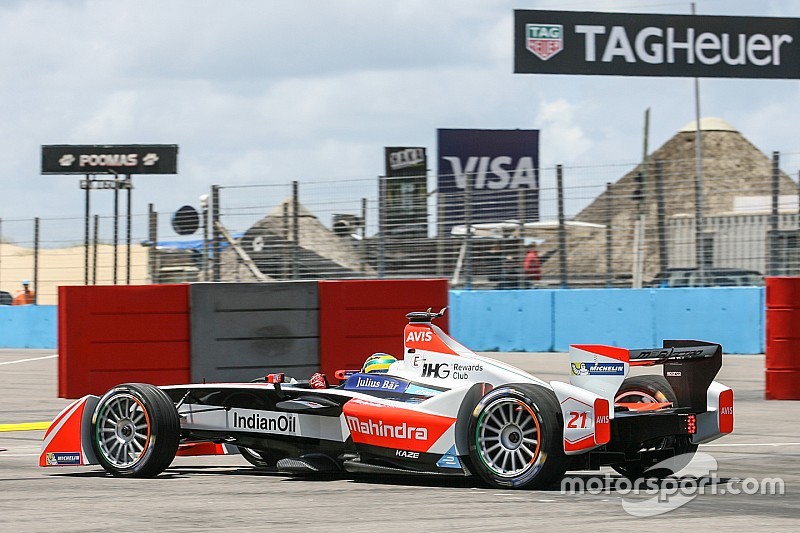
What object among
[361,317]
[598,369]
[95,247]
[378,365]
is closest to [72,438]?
[378,365]

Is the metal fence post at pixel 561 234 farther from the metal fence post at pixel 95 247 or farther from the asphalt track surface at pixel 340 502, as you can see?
the asphalt track surface at pixel 340 502

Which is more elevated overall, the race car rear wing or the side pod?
the race car rear wing

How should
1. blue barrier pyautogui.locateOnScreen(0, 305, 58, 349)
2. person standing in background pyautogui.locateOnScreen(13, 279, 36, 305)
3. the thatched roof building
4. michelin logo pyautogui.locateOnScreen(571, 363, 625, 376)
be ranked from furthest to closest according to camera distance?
blue barrier pyautogui.locateOnScreen(0, 305, 58, 349)
person standing in background pyautogui.locateOnScreen(13, 279, 36, 305)
the thatched roof building
michelin logo pyautogui.locateOnScreen(571, 363, 625, 376)

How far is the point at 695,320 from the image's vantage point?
57.9 feet

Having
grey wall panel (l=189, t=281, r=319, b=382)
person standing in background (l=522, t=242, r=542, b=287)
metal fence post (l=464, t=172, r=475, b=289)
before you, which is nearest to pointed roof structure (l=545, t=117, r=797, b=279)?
person standing in background (l=522, t=242, r=542, b=287)

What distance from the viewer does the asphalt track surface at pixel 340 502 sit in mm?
5719

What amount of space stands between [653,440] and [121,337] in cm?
620

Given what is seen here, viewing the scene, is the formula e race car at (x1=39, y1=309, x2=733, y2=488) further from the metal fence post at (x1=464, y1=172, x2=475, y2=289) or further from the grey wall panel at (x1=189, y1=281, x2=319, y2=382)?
the metal fence post at (x1=464, y1=172, x2=475, y2=289)

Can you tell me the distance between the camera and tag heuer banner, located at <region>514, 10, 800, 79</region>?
22.9 meters

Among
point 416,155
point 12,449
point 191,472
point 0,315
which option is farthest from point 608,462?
point 416,155

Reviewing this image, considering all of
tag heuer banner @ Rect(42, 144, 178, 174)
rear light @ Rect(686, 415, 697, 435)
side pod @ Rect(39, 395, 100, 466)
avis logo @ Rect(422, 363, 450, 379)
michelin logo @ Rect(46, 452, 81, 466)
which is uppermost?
tag heuer banner @ Rect(42, 144, 178, 174)

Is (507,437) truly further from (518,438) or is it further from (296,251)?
(296,251)

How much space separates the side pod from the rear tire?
10.2 feet

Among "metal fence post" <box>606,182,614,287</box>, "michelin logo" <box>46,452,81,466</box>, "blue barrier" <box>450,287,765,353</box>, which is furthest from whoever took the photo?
"metal fence post" <box>606,182,614,287</box>
